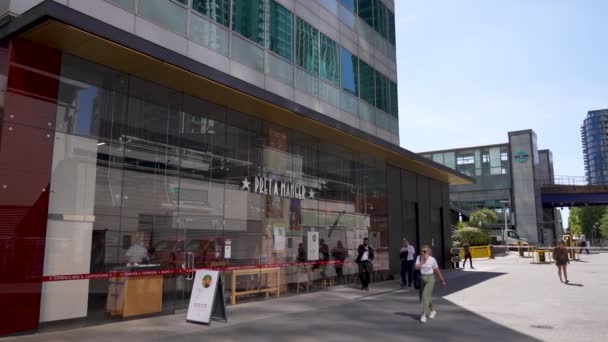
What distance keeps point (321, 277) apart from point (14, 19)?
12.9 m

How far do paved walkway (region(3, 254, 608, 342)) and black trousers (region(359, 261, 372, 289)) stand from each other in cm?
95

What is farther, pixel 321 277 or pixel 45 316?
pixel 321 277

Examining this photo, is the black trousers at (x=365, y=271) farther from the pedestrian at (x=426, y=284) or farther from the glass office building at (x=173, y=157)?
the pedestrian at (x=426, y=284)

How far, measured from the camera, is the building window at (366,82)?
2292cm

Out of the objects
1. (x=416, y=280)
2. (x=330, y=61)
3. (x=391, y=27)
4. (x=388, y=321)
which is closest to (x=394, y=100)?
(x=391, y=27)

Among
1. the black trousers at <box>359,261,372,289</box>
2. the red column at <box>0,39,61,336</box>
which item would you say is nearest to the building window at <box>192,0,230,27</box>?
the red column at <box>0,39,61,336</box>

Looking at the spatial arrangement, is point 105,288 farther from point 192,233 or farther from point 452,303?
point 452,303

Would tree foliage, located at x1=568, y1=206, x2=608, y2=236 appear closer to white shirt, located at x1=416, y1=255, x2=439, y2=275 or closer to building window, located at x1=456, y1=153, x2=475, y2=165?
building window, located at x1=456, y1=153, x2=475, y2=165

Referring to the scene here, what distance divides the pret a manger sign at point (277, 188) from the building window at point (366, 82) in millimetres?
7200

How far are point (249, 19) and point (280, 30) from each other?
1.82m

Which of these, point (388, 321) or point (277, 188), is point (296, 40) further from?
point (388, 321)

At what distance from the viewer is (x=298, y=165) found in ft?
57.7

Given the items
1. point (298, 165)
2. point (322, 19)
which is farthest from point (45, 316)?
point (322, 19)

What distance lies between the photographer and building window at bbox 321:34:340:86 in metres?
20.2
